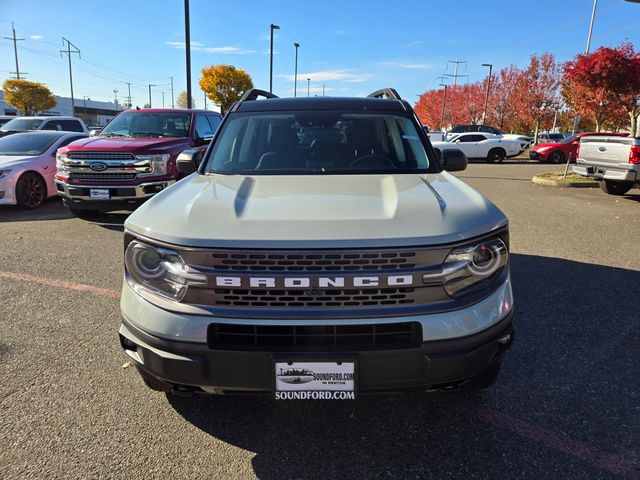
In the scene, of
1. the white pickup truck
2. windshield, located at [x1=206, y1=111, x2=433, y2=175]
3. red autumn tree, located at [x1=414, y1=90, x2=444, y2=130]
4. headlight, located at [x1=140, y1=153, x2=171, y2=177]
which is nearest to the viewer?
windshield, located at [x1=206, y1=111, x2=433, y2=175]

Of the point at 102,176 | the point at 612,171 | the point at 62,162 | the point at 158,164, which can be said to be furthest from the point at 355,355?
the point at 612,171

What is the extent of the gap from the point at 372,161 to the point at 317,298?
67.4 inches

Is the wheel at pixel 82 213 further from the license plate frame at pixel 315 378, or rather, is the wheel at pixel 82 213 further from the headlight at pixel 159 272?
the license plate frame at pixel 315 378

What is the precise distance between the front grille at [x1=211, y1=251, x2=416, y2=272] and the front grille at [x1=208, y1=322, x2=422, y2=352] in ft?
0.83

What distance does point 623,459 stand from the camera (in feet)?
7.51

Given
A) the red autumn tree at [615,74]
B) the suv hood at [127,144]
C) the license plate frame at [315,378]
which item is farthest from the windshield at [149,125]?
the red autumn tree at [615,74]

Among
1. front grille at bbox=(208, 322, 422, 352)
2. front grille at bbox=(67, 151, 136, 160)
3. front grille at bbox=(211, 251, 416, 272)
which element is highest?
front grille at bbox=(67, 151, 136, 160)

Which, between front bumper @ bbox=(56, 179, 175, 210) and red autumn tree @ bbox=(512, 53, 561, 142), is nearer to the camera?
front bumper @ bbox=(56, 179, 175, 210)

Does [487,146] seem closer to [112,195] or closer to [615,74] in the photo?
[615,74]

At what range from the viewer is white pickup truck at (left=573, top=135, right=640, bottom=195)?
9914 mm

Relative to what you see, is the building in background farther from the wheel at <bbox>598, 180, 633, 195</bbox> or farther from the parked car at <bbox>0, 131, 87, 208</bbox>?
the wheel at <bbox>598, 180, 633, 195</bbox>

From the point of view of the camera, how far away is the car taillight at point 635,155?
979 centimetres

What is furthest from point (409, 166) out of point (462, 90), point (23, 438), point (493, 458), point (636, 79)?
point (462, 90)

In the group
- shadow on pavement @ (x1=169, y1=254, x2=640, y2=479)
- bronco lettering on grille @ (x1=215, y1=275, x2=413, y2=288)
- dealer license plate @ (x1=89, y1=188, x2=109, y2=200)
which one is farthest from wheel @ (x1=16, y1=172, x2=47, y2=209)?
bronco lettering on grille @ (x1=215, y1=275, x2=413, y2=288)
